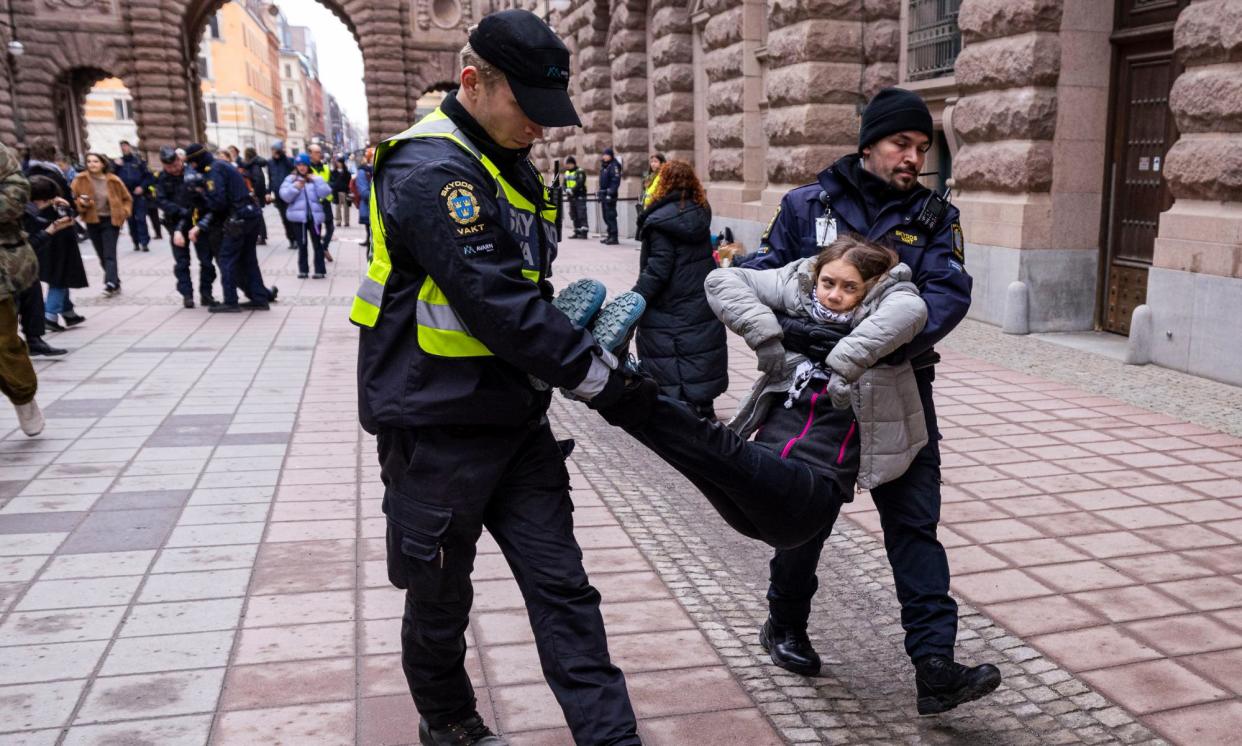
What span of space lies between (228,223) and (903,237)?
10.1m

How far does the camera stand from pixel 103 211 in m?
13.6

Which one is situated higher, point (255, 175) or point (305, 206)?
point (255, 175)

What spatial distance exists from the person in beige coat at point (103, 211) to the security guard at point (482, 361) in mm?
11738

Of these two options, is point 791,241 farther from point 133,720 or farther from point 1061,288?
point 1061,288

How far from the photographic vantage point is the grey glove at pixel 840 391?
118 inches

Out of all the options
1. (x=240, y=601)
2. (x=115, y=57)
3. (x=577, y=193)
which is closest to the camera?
(x=240, y=601)

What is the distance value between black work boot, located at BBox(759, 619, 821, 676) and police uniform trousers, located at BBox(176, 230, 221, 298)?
32.7 ft

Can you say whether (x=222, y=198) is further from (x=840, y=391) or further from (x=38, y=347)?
(x=840, y=391)

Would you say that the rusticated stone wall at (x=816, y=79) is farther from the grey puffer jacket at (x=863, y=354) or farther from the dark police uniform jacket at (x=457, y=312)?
the dark police uniform jacket at (x=457, y=312)

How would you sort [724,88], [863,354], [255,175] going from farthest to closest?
[255,175]
[724,88]
[863,354]

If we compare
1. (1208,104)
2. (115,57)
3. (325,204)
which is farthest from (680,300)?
(115,57)

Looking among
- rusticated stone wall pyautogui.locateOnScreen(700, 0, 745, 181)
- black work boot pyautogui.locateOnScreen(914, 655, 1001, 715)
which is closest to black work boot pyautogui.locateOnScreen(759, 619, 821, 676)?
black work boot pyautogui.locateOnScreen(914, 655, 1001, 715)

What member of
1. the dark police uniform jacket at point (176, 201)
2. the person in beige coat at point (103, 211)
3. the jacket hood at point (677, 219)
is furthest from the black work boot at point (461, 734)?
the person in beige coat at point (103, 211)

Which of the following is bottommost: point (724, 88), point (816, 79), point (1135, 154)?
point (1135, 154)
